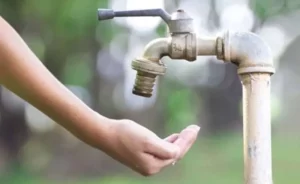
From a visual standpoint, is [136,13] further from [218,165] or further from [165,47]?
[218,165]

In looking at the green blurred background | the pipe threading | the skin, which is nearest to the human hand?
the skin

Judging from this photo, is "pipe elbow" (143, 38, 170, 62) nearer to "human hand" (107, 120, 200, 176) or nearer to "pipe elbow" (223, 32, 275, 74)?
"pipe elbow" (223, 32, 275, 74)

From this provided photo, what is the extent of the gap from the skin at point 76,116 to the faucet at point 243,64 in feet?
0.42

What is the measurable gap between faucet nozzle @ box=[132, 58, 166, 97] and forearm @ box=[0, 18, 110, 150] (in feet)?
0.53

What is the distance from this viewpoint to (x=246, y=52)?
708mm

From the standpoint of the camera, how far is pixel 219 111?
1.87 meters

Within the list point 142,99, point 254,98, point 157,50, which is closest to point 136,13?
point 157,50

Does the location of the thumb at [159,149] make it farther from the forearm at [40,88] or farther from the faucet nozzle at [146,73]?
the faucet nozzle at [146,73]

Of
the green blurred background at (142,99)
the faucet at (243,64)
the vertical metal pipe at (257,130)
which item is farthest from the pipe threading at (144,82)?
the green blurred background at (142,99)

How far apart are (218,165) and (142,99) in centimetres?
31

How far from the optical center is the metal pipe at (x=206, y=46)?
0.71 metres

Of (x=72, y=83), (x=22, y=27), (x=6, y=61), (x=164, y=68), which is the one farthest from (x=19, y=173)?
(x=6, y=61)

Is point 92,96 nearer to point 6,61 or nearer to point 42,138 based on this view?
point 42,138

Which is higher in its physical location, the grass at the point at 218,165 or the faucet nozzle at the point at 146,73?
the faucet nozzle at the point at 146,73
